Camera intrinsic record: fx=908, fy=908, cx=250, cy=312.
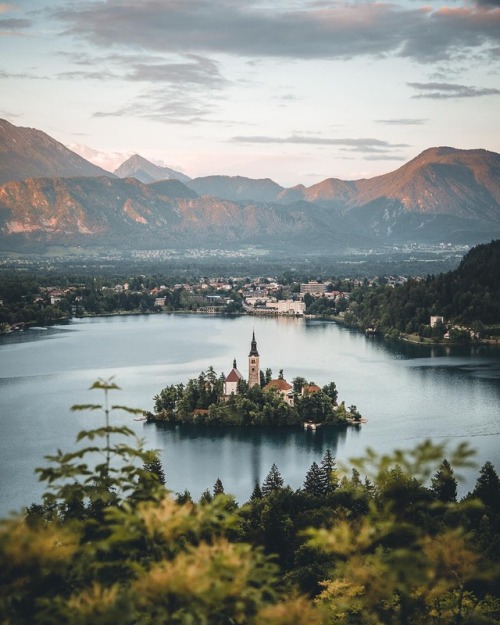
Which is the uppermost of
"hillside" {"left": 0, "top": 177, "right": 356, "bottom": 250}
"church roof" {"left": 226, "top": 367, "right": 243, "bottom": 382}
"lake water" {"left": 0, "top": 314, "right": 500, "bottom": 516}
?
"hillside" {"left": 0, "top": 177, "right": 356, "bottom": 250}

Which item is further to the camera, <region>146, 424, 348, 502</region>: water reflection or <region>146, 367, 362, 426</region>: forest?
<region>146, 367, 362, 426</region>: forest

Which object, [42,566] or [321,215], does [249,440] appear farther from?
[321,215]

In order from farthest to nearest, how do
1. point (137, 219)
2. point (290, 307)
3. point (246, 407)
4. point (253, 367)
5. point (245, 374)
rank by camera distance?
point (137, 219) < point (290, 307) < point (245, 374) < point (253, 367) < point (246, 407)

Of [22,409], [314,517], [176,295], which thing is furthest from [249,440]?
[176,295]

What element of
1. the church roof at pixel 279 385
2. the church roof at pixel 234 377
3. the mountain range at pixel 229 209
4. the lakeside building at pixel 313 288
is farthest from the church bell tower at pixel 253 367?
the mountain range at pixel 229 209

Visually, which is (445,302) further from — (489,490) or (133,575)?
(133,575)

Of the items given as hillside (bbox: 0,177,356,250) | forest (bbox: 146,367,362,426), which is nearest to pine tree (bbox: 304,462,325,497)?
forest (bbox: 146,367,362,426)

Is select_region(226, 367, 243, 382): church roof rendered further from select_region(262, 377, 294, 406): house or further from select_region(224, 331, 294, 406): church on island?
select_region(262, 377, 294, 406): house

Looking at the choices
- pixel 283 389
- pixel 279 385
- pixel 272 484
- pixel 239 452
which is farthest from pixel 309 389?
pixel 272 484
